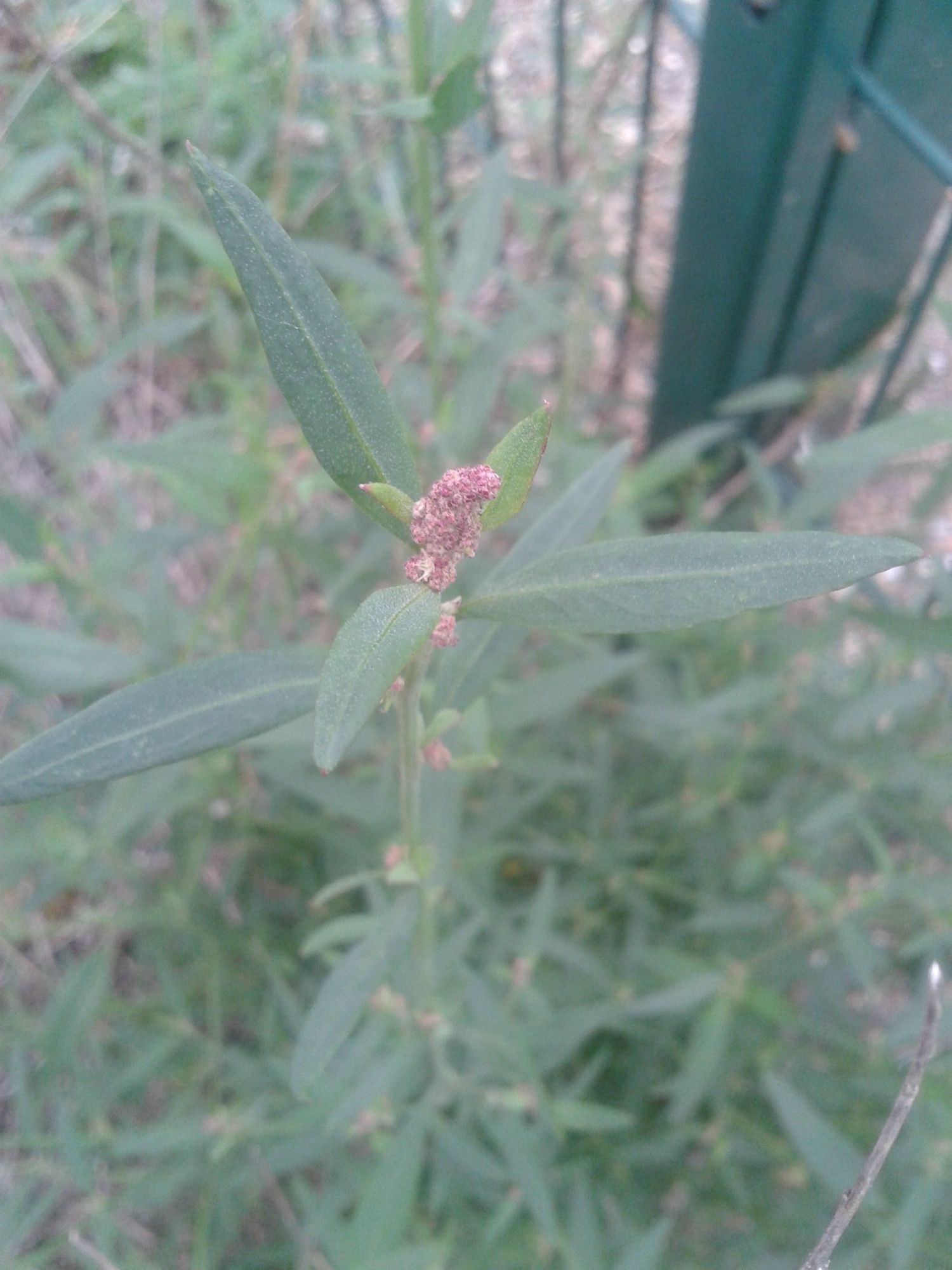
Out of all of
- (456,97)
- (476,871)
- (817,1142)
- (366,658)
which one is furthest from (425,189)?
(817,1142)

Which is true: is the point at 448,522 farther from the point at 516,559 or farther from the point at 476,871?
the point at 476,871

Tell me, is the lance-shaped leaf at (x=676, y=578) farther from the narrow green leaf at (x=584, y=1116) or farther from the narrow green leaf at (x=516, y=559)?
the narrow green leaf at (x=584, y=1116)

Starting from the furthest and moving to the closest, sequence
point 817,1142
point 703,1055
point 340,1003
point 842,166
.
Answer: point 842,166, point 703,1055, point 817,1142, point 340,1003

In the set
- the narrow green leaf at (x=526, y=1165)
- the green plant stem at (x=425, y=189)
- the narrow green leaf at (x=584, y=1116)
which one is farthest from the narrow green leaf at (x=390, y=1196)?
A: the green plant stem at (x=425, y=189)

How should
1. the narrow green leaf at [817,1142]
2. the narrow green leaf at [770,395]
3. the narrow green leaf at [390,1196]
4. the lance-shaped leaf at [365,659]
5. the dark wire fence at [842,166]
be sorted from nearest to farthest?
the lance-shaped leaf at [365,659], the narrow green leaf at [390,1196], the narrow green leaf at [817,1142], the dark wire fence at [842,166], the narrow green leaf at [770,395]

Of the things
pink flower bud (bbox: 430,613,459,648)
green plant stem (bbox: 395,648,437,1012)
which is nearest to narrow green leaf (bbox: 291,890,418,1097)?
green plant stem (bbox: 395,648,437,1012)

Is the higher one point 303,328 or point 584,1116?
point 303,328

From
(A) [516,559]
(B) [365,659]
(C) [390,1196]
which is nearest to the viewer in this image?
(B) [365,659]

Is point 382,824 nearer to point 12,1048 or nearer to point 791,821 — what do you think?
point 791,821
